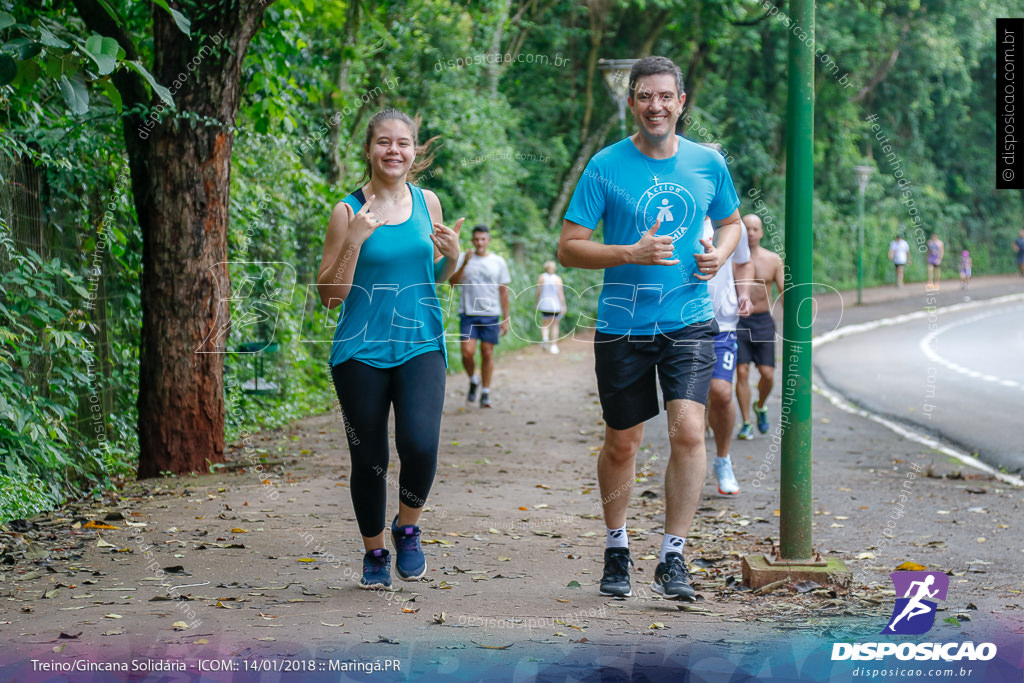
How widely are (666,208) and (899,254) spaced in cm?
3590

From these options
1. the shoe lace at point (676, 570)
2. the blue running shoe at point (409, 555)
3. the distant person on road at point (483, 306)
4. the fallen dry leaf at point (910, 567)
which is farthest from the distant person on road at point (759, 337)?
the blue running shoe at point (409, 555)

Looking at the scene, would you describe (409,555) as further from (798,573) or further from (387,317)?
(798,573)

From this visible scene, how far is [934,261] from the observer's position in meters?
40.9

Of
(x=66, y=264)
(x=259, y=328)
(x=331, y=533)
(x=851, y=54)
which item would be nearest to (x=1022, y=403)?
(x=259, y=328)

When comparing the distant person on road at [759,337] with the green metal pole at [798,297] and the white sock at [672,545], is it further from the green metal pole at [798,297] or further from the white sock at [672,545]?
the white sock at [672,545]

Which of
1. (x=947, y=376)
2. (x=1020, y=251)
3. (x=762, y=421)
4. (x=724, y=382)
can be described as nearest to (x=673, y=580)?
(x=724, y=382)

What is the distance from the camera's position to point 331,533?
6133 millimetres

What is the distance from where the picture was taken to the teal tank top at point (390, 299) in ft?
15.3

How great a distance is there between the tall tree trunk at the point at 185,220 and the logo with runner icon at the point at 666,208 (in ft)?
12.2

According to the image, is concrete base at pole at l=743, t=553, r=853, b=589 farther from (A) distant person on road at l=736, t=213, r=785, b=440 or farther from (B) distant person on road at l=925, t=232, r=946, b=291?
(B) distant person on road at l=925, t=232, r=946, b=291

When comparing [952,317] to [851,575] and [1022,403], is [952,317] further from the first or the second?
[851,575]

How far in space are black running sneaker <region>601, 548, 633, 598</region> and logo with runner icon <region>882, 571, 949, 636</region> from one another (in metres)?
1.07

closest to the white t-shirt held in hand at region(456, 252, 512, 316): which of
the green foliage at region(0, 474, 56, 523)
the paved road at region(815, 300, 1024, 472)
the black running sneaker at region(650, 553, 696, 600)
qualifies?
the paved road at region(815, 300, 1024, 472)

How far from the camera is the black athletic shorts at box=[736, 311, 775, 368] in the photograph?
997cm
